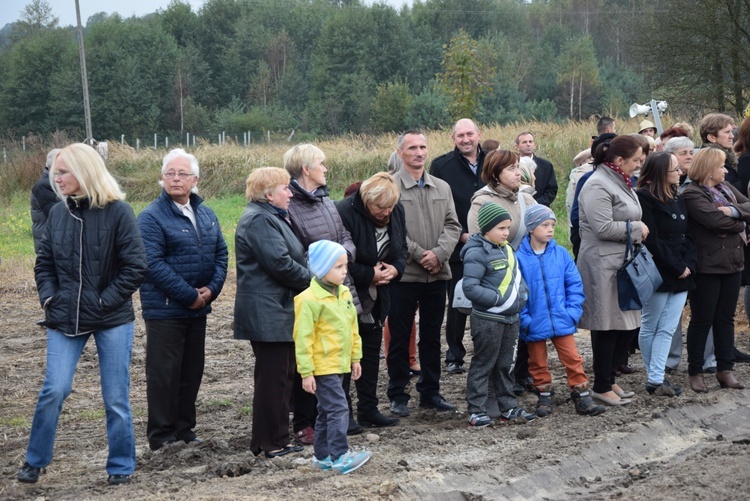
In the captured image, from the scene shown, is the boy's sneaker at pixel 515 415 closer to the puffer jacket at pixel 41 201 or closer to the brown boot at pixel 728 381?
the brown boot at pixel 728 381

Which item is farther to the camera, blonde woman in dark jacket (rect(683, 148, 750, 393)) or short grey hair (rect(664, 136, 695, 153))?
short grey hair (rect(664, 136, 695, 153))

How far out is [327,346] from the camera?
627 centimetres

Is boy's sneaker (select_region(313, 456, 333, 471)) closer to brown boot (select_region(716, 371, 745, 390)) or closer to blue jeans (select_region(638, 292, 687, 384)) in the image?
blue jeans (select_region(638, 292, 687, 384))

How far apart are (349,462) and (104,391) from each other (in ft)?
5.42

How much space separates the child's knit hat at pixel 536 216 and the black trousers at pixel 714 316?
166 cm

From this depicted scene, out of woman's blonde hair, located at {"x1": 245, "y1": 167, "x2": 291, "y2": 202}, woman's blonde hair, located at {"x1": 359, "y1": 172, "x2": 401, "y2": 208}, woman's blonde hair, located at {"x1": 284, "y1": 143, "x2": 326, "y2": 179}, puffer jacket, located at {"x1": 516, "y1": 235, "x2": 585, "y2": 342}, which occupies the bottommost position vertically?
puffer jacket, located at {"x1": 516, "y1": 235, "x2": 585, "y2": 342}

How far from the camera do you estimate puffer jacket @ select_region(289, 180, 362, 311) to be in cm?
712

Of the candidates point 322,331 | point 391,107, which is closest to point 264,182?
point 322,331

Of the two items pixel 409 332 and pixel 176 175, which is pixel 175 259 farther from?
pixel 409 332

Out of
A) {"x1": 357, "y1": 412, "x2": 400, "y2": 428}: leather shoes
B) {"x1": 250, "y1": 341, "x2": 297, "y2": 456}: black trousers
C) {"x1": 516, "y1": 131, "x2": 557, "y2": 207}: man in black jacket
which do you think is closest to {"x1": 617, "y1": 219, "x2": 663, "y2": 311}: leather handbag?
{"x1": 357, "y1": 412, "x2": 400, "y2": 428}: leather shoes

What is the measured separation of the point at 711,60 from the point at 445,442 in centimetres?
2273

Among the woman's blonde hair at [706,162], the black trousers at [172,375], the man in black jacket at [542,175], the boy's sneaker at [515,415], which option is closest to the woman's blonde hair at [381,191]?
the black trousers at [172,375]

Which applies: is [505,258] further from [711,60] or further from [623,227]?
[711,60]

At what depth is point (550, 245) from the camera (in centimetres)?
778
